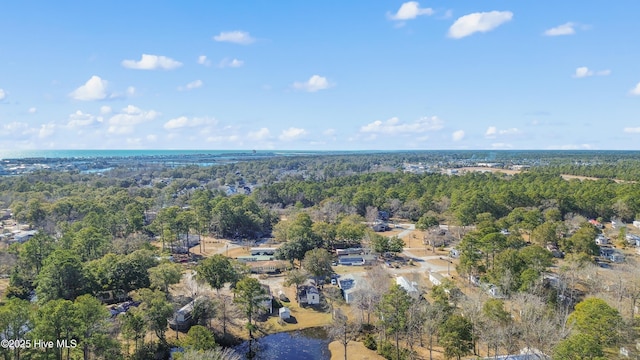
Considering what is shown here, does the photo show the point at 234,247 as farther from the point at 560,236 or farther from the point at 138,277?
the point at 560,236

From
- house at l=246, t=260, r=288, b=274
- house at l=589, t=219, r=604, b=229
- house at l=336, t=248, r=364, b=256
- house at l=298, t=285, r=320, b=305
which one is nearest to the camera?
house at l=298, t=285, r=320, b=305

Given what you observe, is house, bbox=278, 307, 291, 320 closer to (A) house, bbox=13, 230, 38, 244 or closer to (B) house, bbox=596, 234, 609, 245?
(A) house, bbox=13, 230, 38, 244

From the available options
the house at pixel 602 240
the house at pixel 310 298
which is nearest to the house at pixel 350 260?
the house at pixel 310 298

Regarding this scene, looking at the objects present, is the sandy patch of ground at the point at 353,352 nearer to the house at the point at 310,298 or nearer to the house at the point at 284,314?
the house at the point at 284,314

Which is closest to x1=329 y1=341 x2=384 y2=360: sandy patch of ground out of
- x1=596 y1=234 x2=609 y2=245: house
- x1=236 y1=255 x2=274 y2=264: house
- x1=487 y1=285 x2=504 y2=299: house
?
x1=487 y1=285 x2=504 y2=299: house

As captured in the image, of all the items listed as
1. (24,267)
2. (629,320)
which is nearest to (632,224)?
(629,320)

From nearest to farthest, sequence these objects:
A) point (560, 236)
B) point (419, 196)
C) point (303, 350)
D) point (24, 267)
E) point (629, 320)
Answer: point (629, 320), point (303, 350), point (24, 267), point (560, 236), point (419, 196)

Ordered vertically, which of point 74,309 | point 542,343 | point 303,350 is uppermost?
point 74,309
